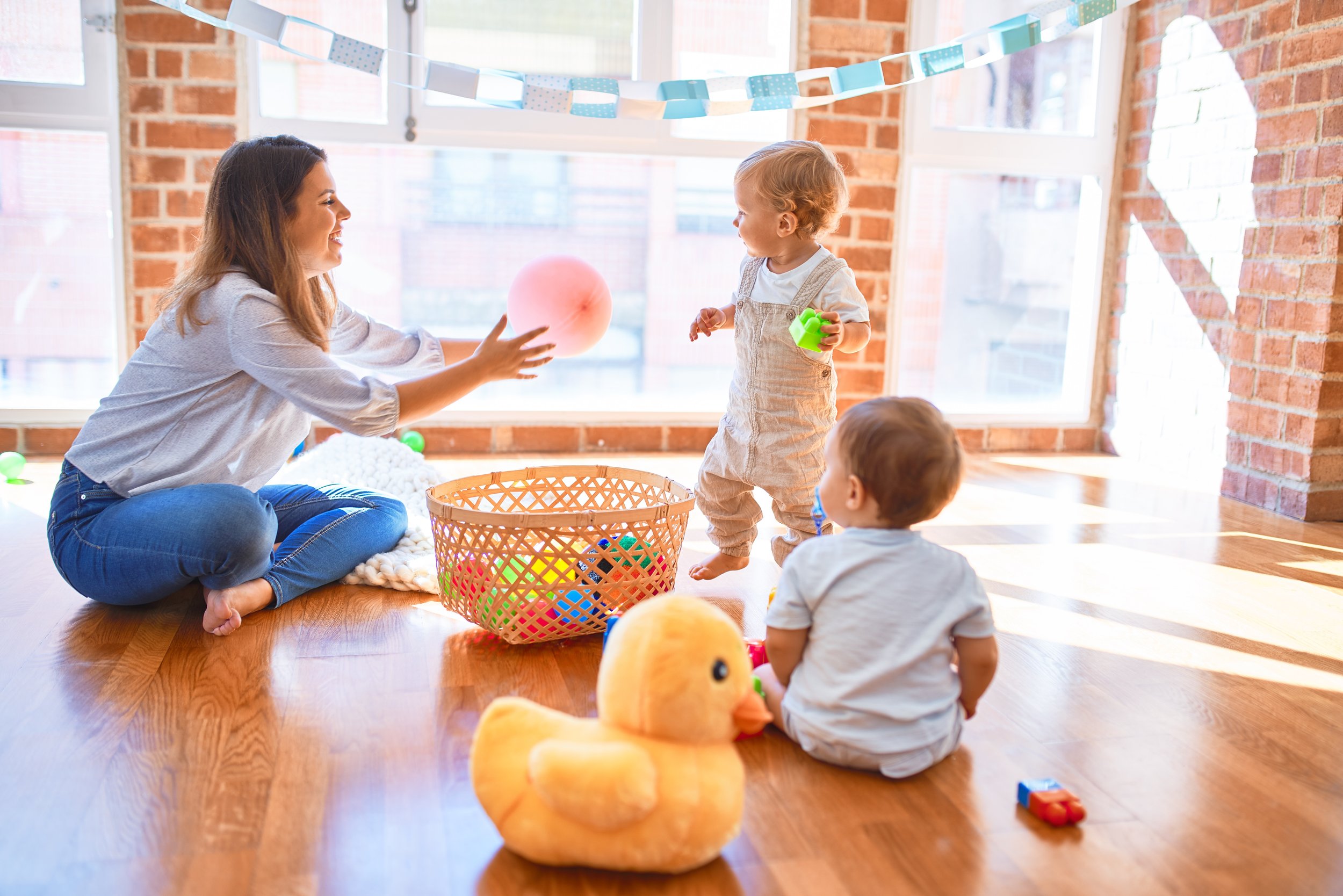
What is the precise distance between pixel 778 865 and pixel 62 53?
10.1 feet

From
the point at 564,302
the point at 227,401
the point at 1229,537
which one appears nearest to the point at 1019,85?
the point at 1229,537

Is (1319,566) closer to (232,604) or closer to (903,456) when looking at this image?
(903,456)

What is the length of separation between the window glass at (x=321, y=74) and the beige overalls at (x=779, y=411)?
1718 mm

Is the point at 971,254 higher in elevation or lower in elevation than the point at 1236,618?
higher

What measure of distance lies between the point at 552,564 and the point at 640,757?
2.09 feet

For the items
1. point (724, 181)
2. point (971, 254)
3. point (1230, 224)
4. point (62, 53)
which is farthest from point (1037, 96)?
point (62, 53)

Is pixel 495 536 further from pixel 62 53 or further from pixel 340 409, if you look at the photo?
pixel 62 53

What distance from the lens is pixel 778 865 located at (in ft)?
3.47

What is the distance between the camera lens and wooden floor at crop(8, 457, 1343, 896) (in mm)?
1048

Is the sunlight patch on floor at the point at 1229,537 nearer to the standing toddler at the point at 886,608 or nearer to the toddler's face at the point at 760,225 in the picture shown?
the toddler's face at the point at 760,225

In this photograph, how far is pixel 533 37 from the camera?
3.17 meters

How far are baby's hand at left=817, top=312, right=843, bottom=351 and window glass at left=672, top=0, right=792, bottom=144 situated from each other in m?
1.66

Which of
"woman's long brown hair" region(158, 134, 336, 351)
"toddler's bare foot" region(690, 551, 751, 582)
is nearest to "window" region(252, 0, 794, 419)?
"toddler's bare foot" region(690, 551, 751, 582)

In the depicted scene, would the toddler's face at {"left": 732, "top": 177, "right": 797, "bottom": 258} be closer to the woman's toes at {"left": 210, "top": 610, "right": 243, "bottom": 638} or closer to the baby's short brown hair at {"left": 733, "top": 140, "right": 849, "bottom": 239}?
the baby's short brown hair at {"left": 733, "top": 140, "right": 849, "bottom": 239}
